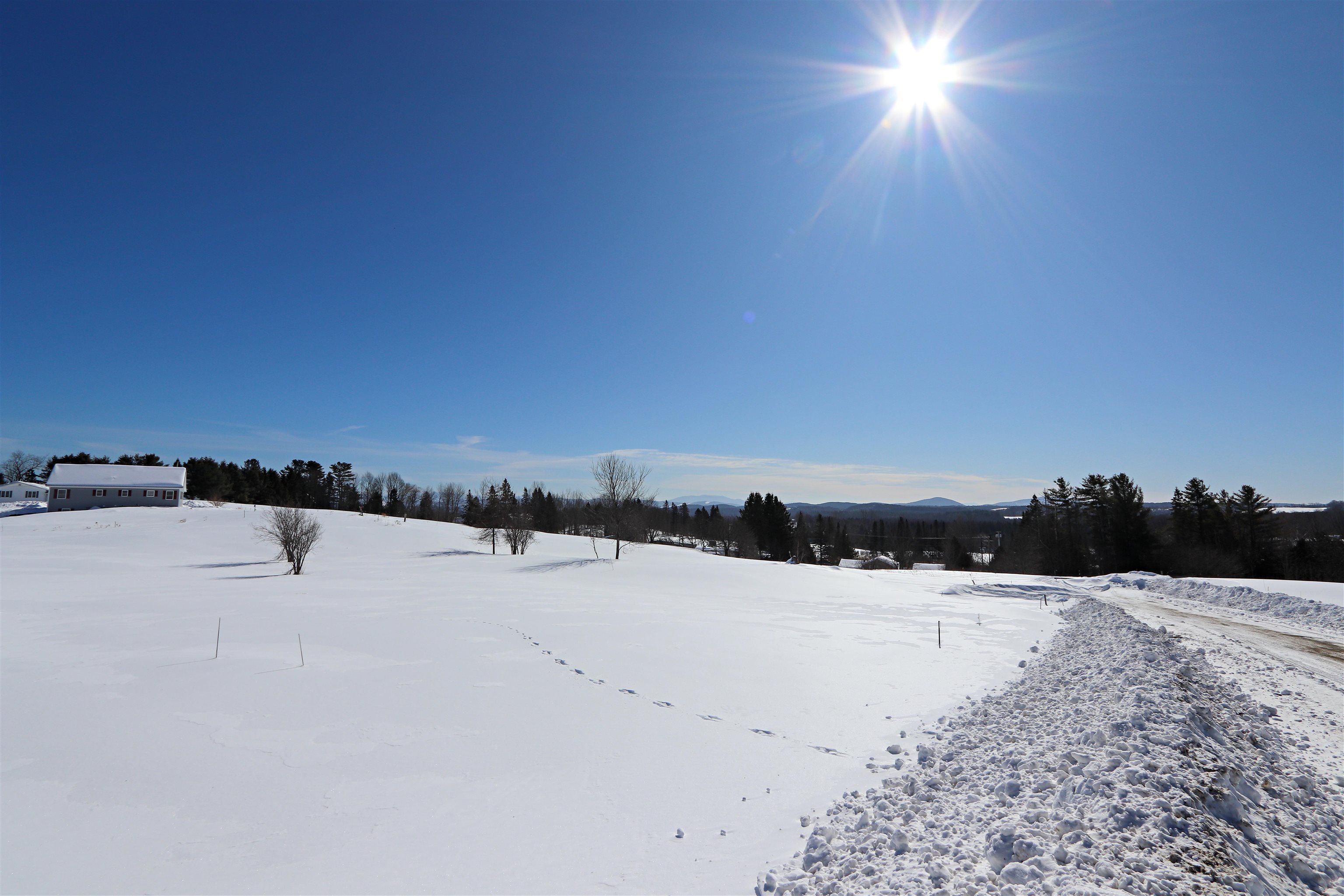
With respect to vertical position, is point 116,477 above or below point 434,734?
above

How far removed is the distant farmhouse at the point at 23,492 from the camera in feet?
223

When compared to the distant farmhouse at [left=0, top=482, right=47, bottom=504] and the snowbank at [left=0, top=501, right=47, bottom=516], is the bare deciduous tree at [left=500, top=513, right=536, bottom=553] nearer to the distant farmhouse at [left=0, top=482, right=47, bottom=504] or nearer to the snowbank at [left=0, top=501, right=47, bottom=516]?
the snowbank at [left=0, top=501, right=47, bottom=516]

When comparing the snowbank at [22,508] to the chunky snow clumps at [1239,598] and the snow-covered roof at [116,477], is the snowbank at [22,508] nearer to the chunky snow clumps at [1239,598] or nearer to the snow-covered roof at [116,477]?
the snow-covered roof at [116,477]

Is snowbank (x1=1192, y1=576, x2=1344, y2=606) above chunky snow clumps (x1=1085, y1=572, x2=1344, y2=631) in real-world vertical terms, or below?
above

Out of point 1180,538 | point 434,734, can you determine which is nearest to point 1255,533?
point 1180,538

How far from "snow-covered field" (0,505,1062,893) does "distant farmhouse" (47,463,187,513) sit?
2079 inches

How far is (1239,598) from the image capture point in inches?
921

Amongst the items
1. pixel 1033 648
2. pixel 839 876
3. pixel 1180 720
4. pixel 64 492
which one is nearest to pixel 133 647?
pixel 839 876

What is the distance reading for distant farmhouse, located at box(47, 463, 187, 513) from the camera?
54.4 metres

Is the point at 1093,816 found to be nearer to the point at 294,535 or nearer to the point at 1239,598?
the point at 1239,598

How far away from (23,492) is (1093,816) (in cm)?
11024

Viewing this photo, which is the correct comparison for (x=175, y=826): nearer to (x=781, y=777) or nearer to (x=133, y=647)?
(x=781, y=777)

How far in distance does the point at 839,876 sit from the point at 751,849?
84cm

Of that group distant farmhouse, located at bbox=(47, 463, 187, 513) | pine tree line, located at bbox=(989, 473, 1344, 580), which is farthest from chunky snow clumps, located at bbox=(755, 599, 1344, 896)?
distant farmhouse, located at bbox=(47, 463, 187, 513)
